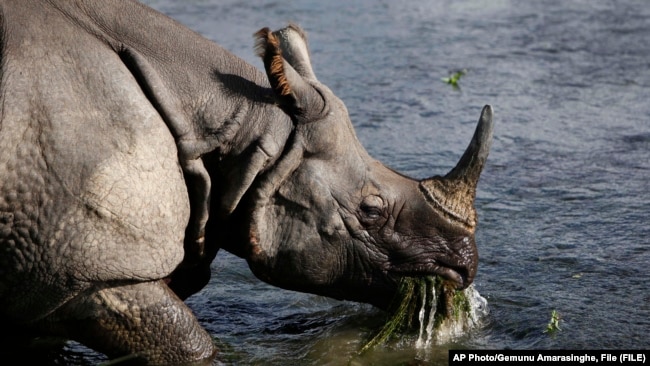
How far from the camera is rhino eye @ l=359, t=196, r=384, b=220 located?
6.97m

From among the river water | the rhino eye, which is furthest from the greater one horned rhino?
the river water

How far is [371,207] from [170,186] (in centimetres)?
125

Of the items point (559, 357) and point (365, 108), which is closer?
point (559, 357)

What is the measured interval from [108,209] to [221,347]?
159 centimetres

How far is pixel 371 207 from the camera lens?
275 inches

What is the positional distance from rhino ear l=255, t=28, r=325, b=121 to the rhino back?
707 mm

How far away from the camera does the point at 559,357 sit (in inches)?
274

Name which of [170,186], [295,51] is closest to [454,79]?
[295,51]

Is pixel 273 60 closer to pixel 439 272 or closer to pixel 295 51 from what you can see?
pixel 295 51

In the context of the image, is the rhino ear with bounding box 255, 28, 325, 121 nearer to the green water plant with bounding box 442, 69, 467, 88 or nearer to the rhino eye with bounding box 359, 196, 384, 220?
the rhino eye with bounding box 359, 196, 384, 220

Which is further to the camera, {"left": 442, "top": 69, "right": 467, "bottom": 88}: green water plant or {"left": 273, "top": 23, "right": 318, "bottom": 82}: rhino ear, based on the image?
{"left": 442, "top": 69, "right": 467, "bottom": 88}: green water plant

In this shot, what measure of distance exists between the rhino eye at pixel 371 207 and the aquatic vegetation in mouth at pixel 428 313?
42 cm

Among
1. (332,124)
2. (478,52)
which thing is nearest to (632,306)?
(332,124)

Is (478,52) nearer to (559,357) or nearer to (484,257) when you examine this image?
(484,257)
